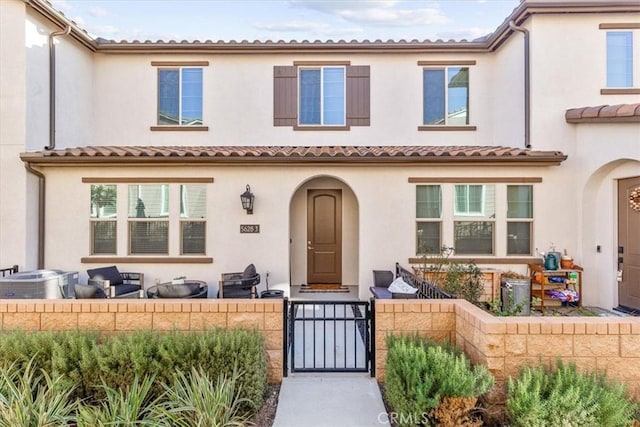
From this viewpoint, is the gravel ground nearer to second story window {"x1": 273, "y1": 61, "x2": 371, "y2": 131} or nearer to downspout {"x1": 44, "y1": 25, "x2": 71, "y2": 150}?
second story window {"x1": 273, "y1": 61, "x2": 371, "y2": 131}

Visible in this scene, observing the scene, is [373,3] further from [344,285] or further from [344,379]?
[344,379]

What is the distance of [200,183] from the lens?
27.8 ft

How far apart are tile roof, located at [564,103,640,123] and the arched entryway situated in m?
5.57

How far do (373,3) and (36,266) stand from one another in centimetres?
1500

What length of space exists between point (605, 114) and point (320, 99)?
21.7ft

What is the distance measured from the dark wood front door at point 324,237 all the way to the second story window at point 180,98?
13.5ft

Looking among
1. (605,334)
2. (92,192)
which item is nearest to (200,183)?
(92,192)

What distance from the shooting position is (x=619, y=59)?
8688mm

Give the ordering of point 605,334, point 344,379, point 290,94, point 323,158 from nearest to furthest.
Answer: 1. point 605,334
2. point 344,379
3. point 323,158
4. point 290,94

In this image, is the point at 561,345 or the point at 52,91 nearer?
the point at 561,345

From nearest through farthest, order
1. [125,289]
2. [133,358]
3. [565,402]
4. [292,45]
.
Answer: [565,402], [133,358], [125,289], [292,45]

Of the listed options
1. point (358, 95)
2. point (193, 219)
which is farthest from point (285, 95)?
point (193, 219)

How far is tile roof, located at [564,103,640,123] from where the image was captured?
287 inches

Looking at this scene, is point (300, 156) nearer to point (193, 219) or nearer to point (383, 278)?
point (193, 219)
